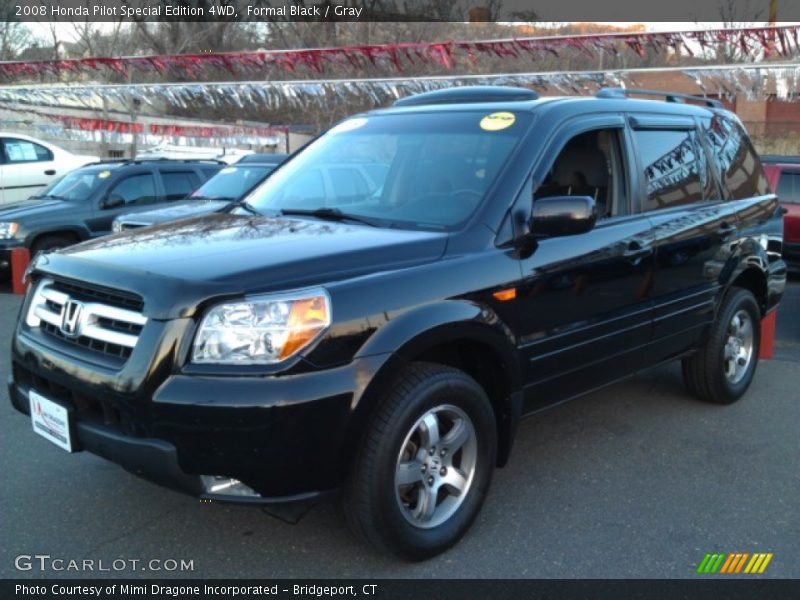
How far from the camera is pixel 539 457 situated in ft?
14.1

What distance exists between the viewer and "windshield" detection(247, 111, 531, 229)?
3611mm

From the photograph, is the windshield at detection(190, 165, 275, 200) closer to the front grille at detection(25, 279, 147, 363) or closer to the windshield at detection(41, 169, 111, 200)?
the windshield at detection(41, 169, 111, 200)

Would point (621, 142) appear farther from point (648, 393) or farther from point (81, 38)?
point (81, 38)

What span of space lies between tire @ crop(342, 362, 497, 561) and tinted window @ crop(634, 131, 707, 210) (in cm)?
182

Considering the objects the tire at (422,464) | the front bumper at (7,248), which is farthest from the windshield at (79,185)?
the tire at (422,464)

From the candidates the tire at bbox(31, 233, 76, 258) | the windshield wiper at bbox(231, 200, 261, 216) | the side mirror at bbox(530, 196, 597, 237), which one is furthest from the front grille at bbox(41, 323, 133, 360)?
the tire at bbox(31, 233, 76, 258)

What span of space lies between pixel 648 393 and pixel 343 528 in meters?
2.98

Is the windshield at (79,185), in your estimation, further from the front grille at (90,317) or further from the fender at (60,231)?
the front grille at (90,317)

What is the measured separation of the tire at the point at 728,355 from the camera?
16.5 ft

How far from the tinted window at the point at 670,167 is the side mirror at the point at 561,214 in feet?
3.35

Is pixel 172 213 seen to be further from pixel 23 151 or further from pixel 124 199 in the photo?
pixel 23 151

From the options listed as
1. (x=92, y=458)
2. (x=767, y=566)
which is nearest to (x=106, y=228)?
(x=92, y=458)

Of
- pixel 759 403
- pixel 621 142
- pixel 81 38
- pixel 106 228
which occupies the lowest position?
pixel 759 403
